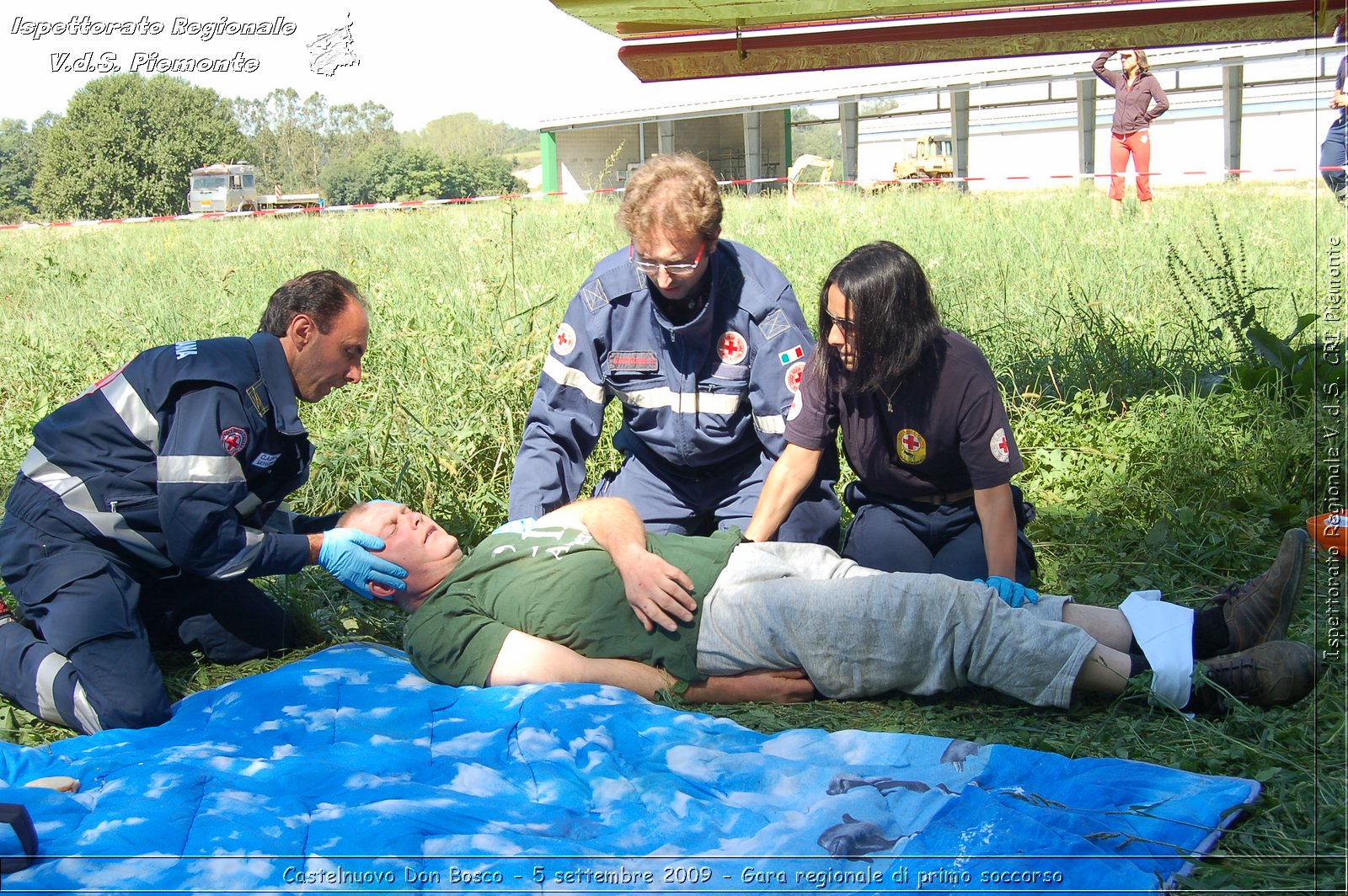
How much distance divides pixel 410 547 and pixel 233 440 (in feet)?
2.01

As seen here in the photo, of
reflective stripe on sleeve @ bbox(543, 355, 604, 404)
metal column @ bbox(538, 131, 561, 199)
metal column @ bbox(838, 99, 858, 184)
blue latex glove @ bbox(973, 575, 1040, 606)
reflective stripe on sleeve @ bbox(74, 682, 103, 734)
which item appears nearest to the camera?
blue latex glove @ bbox(973, 575, 1040, 606)

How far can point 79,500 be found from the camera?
3027mm

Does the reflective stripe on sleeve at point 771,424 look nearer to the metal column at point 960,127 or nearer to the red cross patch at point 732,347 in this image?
the red cross patch at point 732,347

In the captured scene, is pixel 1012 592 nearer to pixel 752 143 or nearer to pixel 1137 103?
pixel 1137 103

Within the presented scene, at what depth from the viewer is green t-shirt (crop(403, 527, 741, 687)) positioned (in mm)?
2891

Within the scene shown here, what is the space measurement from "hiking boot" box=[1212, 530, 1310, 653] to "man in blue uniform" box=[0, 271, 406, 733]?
2390 millimetres

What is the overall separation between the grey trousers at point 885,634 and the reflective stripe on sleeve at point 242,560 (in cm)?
135

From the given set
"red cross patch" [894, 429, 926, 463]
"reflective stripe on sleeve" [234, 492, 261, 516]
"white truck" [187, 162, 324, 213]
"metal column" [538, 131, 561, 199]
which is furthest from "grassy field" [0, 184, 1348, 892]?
"metal column" [538, 131, 561, 199]

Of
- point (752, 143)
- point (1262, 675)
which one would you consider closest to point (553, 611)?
point (1262, 675)

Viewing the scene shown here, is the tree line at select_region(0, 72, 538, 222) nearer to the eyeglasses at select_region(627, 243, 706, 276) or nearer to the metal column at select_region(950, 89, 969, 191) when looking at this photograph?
the metal column at select_region(950, 89, 969, 191)

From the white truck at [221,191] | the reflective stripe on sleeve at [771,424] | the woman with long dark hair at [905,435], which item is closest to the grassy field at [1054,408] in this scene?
the woman with long dark hair at [905,435]

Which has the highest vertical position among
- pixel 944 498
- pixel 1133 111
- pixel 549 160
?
pixel 549 160

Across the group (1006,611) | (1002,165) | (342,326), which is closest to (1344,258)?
(1006,611)

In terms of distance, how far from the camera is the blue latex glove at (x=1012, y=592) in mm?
2768
